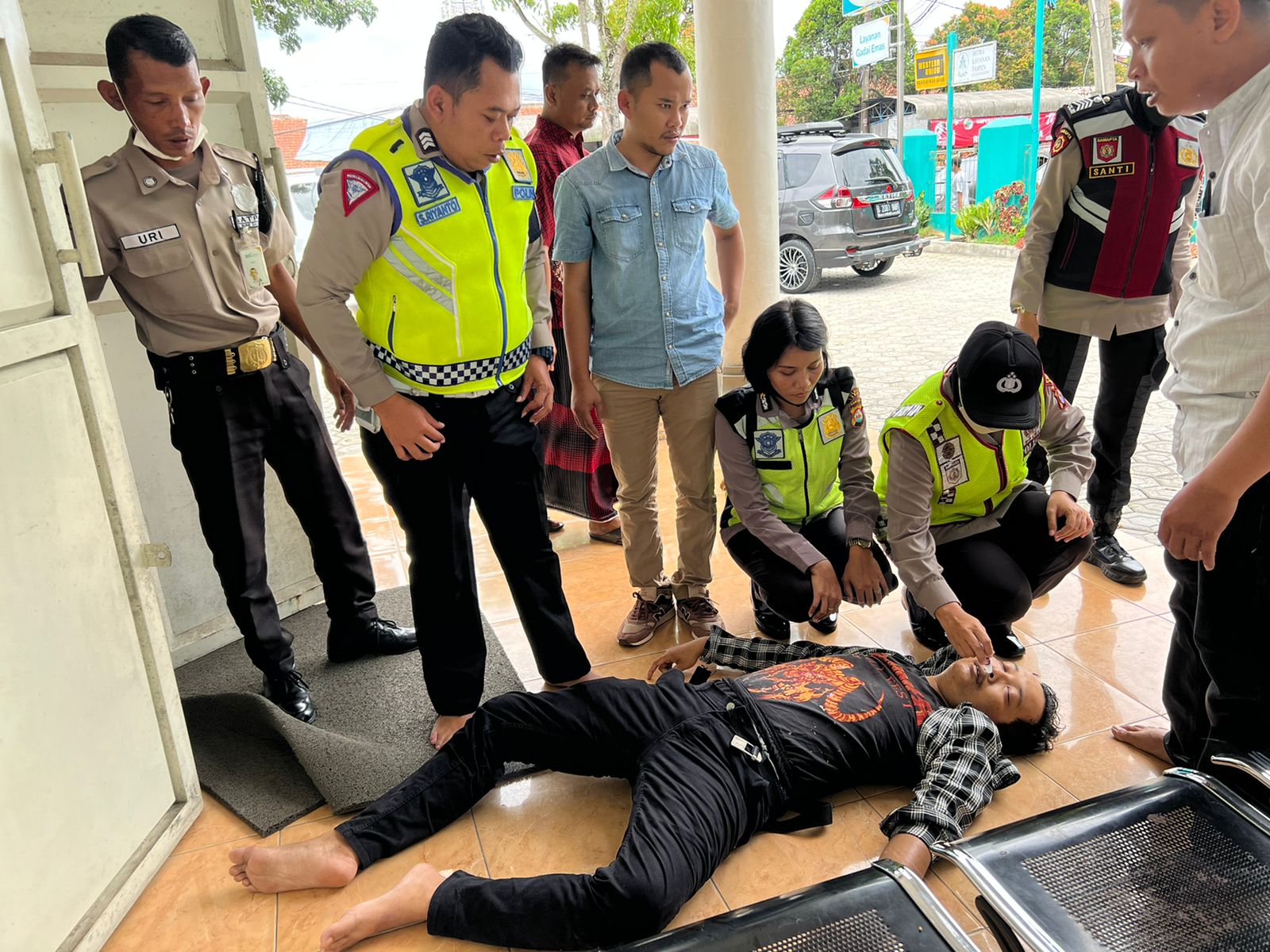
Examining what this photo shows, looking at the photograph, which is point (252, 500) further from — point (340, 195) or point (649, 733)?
point (649, 733)

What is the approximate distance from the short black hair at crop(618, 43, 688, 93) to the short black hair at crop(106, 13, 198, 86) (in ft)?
3.27

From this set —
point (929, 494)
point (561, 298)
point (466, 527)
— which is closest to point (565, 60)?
point (561, 298)

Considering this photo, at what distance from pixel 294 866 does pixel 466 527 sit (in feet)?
2.54

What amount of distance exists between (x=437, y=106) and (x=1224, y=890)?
185 cm

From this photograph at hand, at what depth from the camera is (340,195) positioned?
70.1 inches

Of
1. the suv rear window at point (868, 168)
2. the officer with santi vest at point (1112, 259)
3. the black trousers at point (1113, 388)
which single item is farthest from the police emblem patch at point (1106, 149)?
the suv rear window at point (868, 168)

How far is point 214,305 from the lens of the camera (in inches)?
84.3

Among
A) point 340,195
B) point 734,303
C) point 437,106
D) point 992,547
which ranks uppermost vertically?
point 437,106

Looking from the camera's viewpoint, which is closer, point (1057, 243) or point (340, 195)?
point (340, 195)

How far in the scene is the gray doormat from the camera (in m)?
2.06

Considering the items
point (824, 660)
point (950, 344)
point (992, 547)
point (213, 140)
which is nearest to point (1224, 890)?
point (824, 660)

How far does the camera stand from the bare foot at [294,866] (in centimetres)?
176

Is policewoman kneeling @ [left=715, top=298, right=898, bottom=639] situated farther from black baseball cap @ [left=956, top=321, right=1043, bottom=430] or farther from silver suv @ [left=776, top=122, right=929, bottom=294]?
silver suv @ [left=776, top=122, right=929, bottom=294]

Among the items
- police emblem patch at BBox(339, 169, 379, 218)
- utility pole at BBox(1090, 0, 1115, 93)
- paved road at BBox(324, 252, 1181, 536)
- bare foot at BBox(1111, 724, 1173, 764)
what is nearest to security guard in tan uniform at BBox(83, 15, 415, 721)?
police emblem patch at BBox(339, 169, 379, 218)
